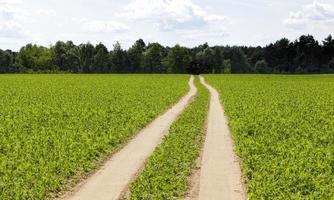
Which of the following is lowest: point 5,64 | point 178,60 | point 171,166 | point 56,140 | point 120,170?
point 120,170

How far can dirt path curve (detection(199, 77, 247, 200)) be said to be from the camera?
15.3 m

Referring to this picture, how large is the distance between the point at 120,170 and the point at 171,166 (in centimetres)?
195

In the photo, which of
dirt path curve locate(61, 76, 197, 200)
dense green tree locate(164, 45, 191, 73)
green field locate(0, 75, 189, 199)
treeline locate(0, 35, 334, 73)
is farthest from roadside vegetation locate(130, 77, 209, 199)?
treeline locate(0, 35, 334, 73)

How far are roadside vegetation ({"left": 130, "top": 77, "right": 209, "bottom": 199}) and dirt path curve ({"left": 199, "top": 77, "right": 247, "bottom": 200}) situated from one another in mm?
540

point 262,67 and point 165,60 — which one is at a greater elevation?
point 165,60

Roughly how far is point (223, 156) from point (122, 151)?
15.2 feet

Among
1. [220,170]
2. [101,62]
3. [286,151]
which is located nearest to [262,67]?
[101,62]

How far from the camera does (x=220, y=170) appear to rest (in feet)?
59.9

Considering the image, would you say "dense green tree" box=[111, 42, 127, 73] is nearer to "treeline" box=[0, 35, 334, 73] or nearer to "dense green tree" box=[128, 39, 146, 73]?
"treeline" box=[0, 35, 334, 73]

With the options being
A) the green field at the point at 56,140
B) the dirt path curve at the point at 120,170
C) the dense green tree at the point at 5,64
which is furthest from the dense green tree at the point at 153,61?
the dirt path curve at the point at 120,170

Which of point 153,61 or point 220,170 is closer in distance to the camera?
point 220,170

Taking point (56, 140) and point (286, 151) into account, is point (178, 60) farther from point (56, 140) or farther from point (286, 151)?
point (286, 151)

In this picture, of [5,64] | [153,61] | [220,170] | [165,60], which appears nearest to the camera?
[220,170]

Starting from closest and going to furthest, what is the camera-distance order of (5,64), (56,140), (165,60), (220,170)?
(220,170) → (56,140) → (165,60) → (5,64)
